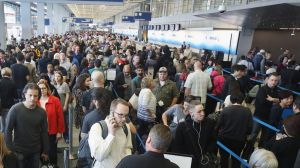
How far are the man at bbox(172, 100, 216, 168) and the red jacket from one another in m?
2.01

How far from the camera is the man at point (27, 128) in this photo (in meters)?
3.70

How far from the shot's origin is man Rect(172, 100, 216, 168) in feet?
12.0

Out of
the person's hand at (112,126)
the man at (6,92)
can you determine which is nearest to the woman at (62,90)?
the man at (6,92)

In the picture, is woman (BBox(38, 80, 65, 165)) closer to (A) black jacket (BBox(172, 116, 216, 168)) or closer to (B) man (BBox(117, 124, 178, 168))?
(A) black jacket (BBox(172, 116, 216, 168))

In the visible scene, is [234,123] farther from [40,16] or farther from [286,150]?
[40,16]

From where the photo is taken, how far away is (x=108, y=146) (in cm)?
271

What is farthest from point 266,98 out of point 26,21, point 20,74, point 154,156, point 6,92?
point 26,21

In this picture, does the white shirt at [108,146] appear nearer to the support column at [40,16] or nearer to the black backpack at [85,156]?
the black backpack at [85,156]

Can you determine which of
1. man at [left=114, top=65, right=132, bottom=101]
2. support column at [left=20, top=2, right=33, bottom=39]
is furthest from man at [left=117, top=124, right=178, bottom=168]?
support column at [left=20, top=2, right=33, bottom=39]

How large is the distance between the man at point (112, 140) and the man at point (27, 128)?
1.26 meters

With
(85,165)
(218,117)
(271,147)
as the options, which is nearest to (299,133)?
(271,147)

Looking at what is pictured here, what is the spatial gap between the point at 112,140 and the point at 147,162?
0.59m

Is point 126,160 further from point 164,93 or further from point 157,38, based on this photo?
point 157,38

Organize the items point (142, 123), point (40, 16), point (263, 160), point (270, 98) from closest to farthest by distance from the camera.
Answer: point (263, 160)
point (142, 123)
point (270, 98)
point (40, 16)
